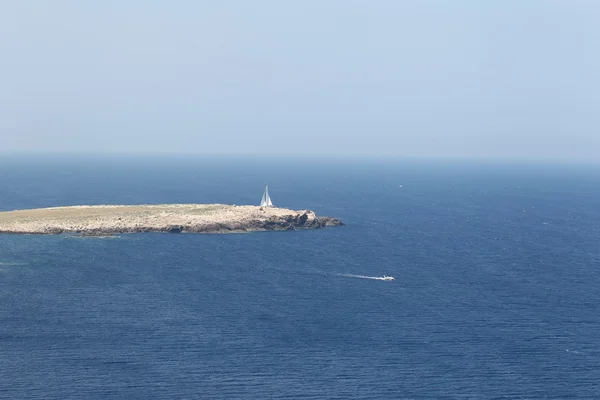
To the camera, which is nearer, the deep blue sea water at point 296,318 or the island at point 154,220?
the deep blue sea water at point 296,318

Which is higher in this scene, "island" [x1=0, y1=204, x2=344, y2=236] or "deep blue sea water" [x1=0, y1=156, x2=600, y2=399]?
"island" [x1=0, y1=204, x2=344, y2=236]

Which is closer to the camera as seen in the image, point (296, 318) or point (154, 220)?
point (296, 318)

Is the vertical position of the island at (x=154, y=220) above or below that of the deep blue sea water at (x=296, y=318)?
above

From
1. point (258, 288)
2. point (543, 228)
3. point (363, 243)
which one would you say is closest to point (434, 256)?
point (363, 243)

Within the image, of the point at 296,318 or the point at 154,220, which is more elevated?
the point at 154,220

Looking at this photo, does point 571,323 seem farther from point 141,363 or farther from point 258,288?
point 141,363
